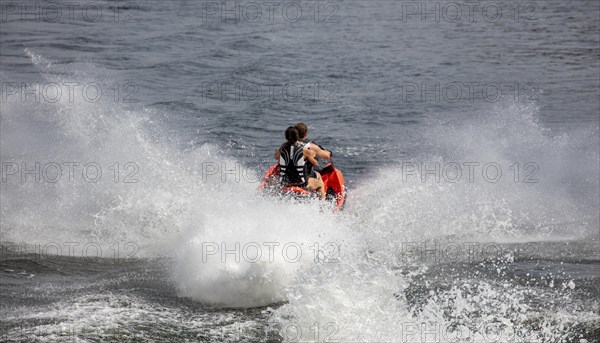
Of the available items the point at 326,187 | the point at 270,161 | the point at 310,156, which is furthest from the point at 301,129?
the point at 270,161

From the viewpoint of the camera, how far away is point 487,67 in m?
27.0

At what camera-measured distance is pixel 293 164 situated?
1263 cm

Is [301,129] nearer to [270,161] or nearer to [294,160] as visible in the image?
[294,160]

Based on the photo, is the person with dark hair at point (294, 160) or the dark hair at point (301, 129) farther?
the dark hair at point (301, 129)

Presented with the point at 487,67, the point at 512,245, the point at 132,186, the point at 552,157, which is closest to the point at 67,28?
the point at 487,67

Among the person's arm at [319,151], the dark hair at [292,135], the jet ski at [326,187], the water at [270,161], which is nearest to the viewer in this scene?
the water at [270,161]

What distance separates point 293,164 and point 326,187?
1522mm

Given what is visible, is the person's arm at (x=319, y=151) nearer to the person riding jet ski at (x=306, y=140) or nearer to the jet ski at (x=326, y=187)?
the person riding jet ski at (x=306, y=140)

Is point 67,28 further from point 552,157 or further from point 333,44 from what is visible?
point 552,157

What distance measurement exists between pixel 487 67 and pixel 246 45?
778 cm

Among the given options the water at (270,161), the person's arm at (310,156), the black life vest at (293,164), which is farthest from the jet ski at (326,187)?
the person's arm at (310,156)

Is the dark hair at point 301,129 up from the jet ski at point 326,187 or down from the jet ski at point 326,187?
up

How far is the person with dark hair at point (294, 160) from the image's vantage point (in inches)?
495

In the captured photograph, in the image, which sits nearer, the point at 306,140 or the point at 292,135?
the point at 292,135
